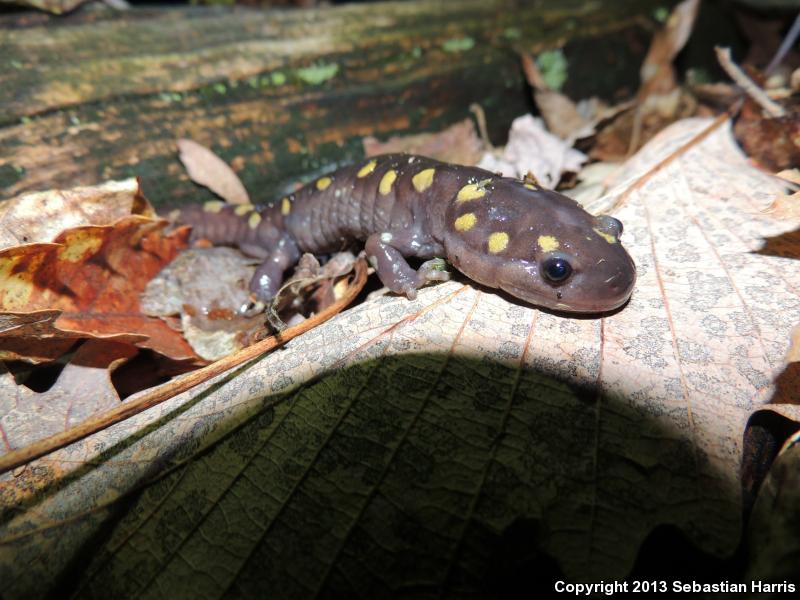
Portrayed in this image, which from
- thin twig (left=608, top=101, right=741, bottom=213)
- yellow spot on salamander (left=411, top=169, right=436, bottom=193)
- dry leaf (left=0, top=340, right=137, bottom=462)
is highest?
thin twig (left=608, top=101, right=741, bottom=213)

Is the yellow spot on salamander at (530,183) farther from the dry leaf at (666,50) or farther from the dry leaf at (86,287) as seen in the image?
the dry leaf at (666,50)

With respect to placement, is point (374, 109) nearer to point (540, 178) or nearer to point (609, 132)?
point (540, 178)

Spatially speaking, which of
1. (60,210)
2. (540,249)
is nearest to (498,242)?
(540,249)

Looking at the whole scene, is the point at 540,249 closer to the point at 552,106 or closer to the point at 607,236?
the point at 607,236

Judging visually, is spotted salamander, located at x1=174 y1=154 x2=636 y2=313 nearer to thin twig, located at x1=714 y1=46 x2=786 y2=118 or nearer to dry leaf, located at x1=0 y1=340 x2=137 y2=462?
dry leaf, located at x1=0 y1=340 x2=137 y2=462

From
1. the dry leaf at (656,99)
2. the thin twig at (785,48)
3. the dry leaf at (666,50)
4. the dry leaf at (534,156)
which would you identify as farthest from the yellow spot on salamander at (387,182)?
the thin twig at (785,48)

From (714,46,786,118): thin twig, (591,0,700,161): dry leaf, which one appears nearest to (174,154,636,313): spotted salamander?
(714,46,786,118): thin twig
